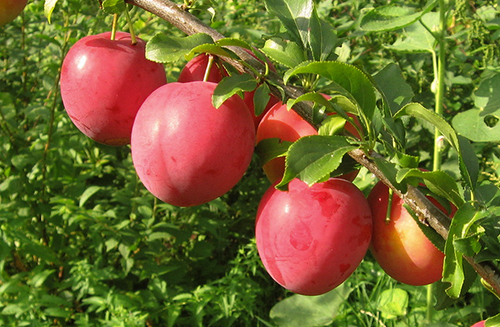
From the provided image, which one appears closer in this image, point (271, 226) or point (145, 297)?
point (271, 226)

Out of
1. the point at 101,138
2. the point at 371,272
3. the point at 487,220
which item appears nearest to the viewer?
the point at 487,220

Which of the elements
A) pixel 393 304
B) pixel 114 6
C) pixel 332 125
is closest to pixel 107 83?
pixel 114 6

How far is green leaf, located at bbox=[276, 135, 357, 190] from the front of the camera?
23.0 inches

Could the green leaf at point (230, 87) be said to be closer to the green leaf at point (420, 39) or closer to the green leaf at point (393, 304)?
the green leaf at point (420, 39)

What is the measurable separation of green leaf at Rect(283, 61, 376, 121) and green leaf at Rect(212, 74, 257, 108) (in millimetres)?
53

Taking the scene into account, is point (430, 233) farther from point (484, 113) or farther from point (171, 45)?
point (484, 113)

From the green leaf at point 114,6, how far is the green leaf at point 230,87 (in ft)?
0.63

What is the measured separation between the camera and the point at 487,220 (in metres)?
0.65

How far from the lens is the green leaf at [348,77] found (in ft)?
1.90

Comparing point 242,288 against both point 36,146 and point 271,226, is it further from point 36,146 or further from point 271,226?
point 271,226

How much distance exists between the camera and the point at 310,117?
2.27ft

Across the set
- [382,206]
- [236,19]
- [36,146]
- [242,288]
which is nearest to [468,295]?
[242,288]

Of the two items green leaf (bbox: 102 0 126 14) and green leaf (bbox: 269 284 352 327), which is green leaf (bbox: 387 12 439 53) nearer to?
green leaf (bbox: 269 284 352 327)

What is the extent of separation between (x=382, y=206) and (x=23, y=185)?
4.89 ft
